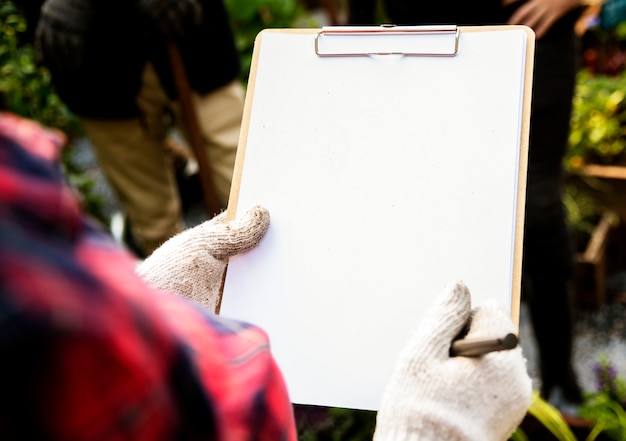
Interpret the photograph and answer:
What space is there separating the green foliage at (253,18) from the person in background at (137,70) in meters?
1.05

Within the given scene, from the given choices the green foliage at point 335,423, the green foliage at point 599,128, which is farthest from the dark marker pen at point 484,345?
the green foliage at point 599,128

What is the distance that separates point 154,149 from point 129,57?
0.31 m

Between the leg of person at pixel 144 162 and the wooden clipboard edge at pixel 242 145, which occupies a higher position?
the wooden clipboard edge at pixel 242 145

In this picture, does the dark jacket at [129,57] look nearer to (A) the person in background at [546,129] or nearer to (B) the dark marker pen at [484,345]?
(A) the person in background at [546,129]

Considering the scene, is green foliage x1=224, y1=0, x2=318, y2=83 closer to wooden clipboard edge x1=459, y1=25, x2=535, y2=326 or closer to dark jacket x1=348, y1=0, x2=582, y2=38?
dark jacket x1=348, y1=0, x2=582, y2=38

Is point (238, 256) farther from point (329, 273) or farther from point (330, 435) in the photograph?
point (330, 435)

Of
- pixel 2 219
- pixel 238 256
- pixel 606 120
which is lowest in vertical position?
pixel 606 120

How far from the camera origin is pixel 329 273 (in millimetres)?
803

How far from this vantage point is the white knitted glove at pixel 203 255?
0.74 metres

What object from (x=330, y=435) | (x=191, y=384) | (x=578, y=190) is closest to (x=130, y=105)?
(x=330, y=435)

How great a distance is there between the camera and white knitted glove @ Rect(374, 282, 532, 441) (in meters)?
0.59

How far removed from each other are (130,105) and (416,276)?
3.54 feet

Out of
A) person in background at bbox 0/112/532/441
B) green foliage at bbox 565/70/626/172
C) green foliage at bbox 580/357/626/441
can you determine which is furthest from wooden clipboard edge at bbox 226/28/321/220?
green foliage at bbox 565/70/626/172

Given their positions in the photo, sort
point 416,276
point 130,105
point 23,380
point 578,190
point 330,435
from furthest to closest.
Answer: point 578,190 → point 130,105 → point 330,435 → point 416,276 → point 23,380
